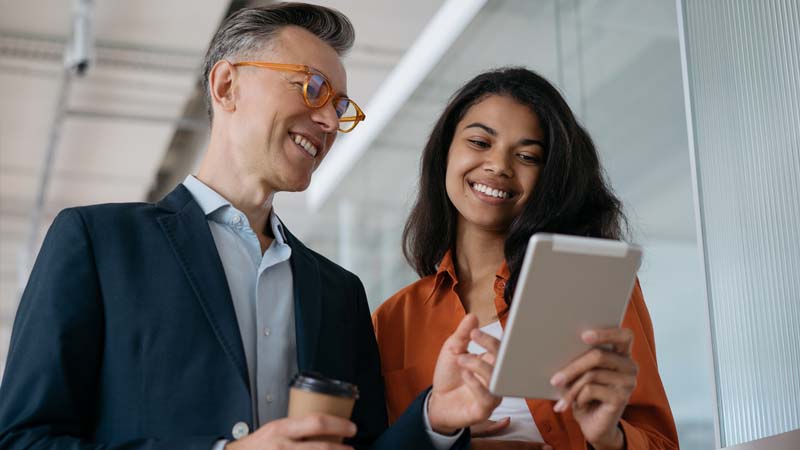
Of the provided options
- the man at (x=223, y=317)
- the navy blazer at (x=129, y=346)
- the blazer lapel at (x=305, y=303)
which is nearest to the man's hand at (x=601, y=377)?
the man at (x=223, y=317)

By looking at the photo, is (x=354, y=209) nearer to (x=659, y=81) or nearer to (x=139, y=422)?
(x=659, y=81)

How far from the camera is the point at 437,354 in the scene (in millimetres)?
2309

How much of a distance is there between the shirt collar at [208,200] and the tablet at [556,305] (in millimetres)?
656

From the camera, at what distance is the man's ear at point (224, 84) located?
7.14 feet

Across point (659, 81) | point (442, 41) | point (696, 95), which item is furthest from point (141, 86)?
point (696, 95)

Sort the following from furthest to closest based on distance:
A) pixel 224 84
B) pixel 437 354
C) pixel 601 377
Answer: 1. pixel 437 354
2. pixel 224 84
3. pixel 601 377

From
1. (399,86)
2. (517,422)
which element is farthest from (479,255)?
(399,86)

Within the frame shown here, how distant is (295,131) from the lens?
6.86 feet

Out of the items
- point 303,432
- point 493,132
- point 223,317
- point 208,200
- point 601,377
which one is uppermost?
point 493,132

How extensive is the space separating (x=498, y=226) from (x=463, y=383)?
74 cm

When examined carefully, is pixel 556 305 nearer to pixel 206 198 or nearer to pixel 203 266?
pixel 203 266

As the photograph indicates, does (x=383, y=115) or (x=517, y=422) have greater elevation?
(x=383, y=115)

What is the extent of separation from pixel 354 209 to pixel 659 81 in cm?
309

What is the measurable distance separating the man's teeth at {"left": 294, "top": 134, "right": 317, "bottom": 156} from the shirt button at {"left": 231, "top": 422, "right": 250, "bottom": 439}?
626mm
